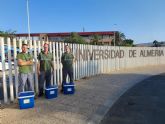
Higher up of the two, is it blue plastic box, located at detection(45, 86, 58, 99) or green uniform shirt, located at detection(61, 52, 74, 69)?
green uniform shirt, located at detection(61, 52, 74, 69)

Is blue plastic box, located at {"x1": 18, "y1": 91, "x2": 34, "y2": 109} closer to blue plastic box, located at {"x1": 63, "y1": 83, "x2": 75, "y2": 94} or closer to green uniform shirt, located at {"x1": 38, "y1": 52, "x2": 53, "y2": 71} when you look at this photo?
green uniform shirt, located at {"x1": 38, "y1": 52, "x2": 53, "y2": 71}

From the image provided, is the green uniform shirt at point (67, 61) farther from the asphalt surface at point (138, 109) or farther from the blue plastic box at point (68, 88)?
the asphalt surface at point (138, 109)

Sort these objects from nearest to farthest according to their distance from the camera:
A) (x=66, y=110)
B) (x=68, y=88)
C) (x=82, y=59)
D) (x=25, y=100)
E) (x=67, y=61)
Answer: (x=66, y=110) → (x=25, y=100) → (x=68, y=88) → (x=67, y=61) → (x=82, y=59)

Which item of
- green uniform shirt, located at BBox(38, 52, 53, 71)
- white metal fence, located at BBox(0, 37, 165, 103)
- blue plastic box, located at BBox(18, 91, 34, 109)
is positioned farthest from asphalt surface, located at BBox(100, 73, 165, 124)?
white metal fence, located at BBox(0, 37, 165, 103)

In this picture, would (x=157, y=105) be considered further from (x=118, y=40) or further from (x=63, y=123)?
(x=118, y=40)

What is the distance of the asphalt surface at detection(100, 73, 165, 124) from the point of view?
671cm

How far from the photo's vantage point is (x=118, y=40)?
79.8 meters

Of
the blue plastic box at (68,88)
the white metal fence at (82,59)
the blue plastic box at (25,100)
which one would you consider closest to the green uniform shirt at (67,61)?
the white metal fence at (82,59)

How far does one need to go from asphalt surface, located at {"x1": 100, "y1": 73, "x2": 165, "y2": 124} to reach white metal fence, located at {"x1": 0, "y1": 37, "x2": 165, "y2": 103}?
3.20m

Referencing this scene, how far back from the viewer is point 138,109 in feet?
25.8

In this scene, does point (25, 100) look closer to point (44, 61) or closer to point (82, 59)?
point (44, 61)

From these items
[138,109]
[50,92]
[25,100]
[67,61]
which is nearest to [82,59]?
[67,61]

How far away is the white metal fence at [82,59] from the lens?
8.41m

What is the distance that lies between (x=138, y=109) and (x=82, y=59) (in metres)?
7.90
